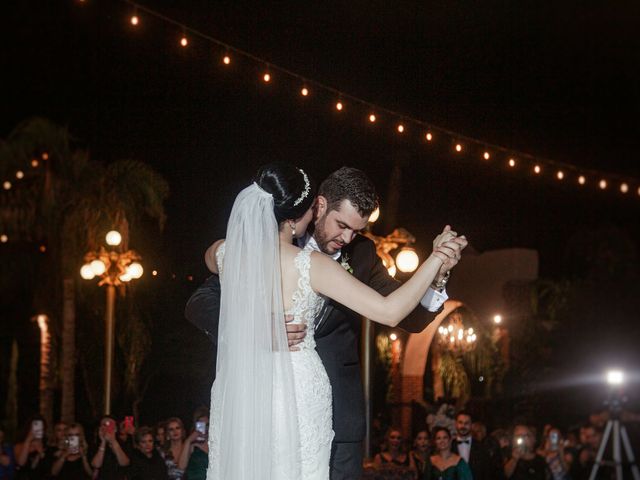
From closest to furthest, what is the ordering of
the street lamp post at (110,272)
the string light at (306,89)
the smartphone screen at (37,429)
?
the string light at (306,89) → the smartphone screen at (37,429) → the street lamp post at (110,272)

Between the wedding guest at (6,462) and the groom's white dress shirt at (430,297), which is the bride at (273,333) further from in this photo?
the wedding guest at (6,462)

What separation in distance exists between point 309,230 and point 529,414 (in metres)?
12.7

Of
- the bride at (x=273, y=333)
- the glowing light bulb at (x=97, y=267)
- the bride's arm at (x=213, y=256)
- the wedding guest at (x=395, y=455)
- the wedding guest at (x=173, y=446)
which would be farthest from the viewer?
the glowing light bulb at (x=97, y=267)

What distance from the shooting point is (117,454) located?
30.3 ft

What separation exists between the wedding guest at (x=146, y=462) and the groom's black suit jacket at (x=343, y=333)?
488 centimetres

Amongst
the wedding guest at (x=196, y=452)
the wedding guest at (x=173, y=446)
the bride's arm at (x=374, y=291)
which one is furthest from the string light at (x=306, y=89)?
the bride's arm at (x=374, y=291)

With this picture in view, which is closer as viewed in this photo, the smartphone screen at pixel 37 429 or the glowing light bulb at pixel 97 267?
the smartphone screen at pixel 37 429

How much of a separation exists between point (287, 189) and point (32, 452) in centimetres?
703

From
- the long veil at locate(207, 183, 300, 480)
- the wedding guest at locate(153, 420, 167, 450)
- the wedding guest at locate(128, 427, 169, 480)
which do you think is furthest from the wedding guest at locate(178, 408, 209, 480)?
the long veil at locate(207, 183, 300, 480)

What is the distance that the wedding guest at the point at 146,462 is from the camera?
29.9ft

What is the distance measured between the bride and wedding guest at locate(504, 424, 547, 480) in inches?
214

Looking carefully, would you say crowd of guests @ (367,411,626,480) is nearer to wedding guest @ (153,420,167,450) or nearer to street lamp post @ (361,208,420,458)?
street lamp post @ (361,208,420,458)

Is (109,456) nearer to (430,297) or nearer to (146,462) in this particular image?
(146,462)

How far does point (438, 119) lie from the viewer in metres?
10.8
